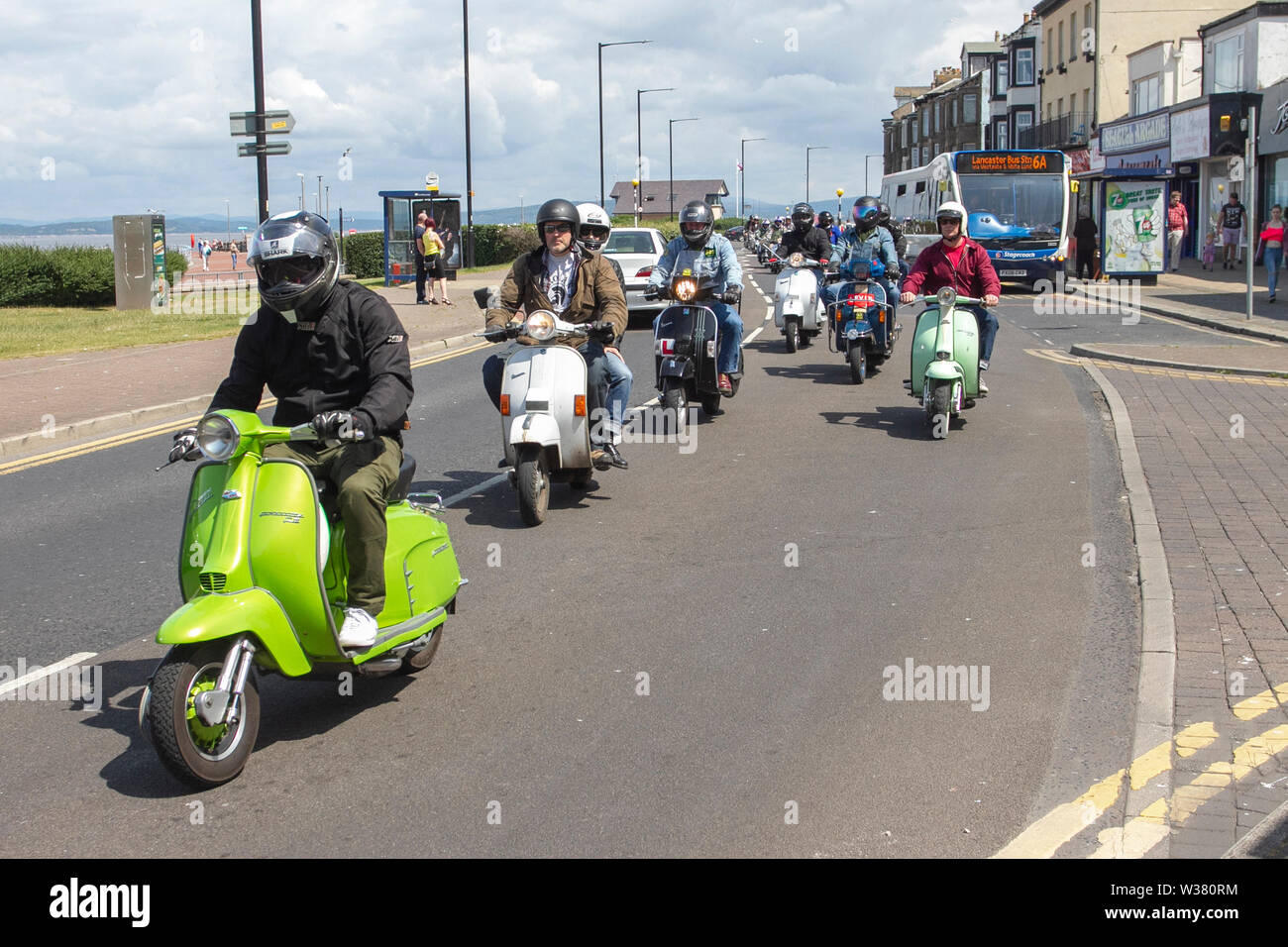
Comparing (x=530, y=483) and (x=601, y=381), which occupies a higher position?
(x=601, y=381)

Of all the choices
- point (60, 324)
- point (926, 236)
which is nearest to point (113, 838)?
point (60, 324)

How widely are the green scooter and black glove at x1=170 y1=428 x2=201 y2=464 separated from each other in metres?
7.84

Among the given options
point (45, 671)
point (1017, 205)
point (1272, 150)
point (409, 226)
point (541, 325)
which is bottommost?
point (45, 671)

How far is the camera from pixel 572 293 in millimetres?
8914

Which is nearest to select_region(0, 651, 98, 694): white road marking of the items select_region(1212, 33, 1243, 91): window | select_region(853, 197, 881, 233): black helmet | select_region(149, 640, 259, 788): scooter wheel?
select_region(149, 640, 259, 788): scooter wheel

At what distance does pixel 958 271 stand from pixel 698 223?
7.57 feet

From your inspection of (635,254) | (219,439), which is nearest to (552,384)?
(219,439)

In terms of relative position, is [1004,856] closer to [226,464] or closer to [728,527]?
[226,464]

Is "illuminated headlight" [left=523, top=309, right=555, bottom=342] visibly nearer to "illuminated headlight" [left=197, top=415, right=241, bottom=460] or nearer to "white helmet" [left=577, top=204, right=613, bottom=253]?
"white helmet" [left=577, top=204, right=613, bottom=253]

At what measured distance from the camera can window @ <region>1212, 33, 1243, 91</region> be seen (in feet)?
129

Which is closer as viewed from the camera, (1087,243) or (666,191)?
(1087,243)

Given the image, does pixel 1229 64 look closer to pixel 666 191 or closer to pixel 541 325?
pixel 541 325
